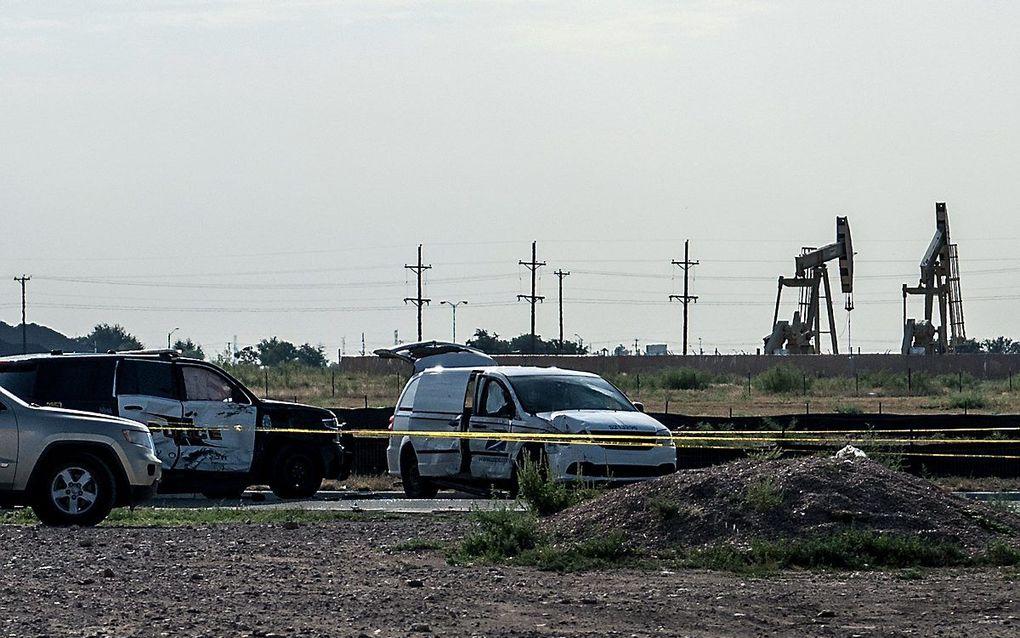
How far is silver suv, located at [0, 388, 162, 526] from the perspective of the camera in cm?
1750

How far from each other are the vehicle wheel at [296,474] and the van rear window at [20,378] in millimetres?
3344

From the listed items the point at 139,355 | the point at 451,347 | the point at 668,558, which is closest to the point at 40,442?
the point at 139,355

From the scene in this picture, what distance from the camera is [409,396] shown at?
24328mm

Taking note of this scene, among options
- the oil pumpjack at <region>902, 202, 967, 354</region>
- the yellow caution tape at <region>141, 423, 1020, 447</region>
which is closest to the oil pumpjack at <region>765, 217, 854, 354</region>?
the oil pumpjack at <region>902, 202, 967, 354</region>

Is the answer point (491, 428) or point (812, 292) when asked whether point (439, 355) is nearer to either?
point (491, 428)

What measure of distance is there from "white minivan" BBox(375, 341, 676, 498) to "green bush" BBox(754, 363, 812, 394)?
182 feet

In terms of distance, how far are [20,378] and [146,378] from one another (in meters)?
1.57

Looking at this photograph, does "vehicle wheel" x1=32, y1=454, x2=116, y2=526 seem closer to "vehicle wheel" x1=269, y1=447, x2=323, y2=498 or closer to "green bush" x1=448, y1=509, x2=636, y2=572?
"green bush" x1=448, y1=509, x2=636, y2=572

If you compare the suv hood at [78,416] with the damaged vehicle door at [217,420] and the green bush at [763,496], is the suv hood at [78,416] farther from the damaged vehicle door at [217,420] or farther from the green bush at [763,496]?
the green bush at [763,496]

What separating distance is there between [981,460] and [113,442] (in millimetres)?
13684

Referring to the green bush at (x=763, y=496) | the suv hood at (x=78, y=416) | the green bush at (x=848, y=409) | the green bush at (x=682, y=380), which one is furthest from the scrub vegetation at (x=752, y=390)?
the green bush at (x=763, y=496)

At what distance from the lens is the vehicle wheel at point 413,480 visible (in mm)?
23312

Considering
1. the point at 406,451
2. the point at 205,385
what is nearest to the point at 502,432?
the point at 406,451

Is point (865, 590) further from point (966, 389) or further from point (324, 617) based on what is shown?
point (966, 389)
